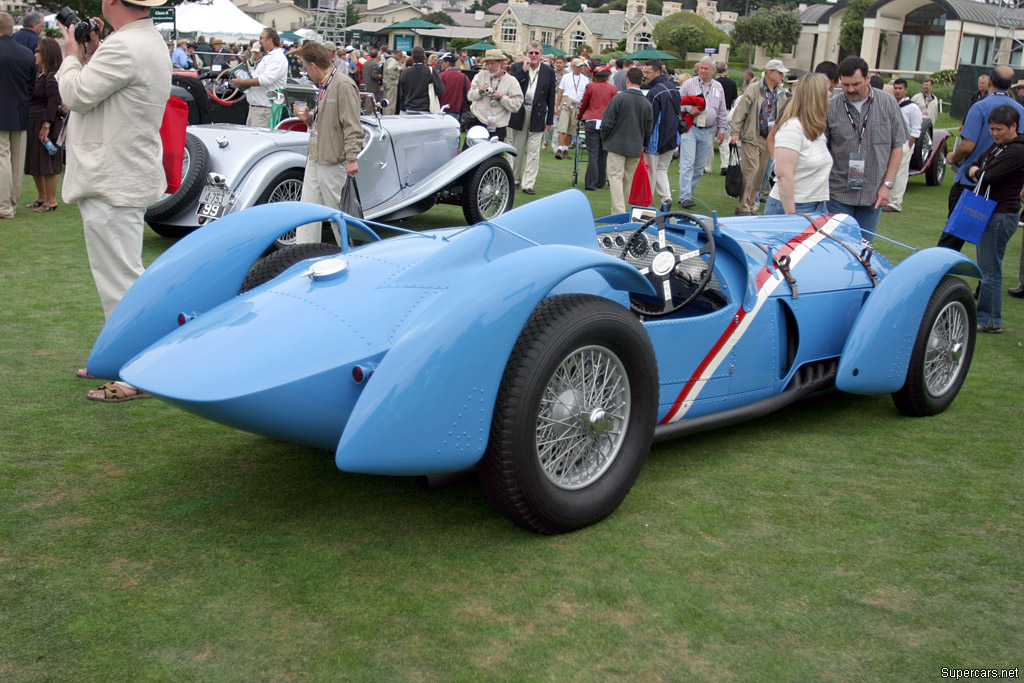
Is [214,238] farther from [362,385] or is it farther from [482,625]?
[482,625]

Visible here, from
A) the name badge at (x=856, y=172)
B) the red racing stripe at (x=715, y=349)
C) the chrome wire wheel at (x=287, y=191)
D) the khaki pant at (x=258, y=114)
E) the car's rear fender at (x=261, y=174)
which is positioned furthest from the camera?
the khaki pant at (x=258, y=114)

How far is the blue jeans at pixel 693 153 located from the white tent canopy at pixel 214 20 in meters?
24.7

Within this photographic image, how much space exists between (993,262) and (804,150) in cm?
→ 186

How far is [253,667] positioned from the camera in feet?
8.20

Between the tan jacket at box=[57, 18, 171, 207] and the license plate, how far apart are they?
3.36 m

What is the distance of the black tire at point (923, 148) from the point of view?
1494 cm

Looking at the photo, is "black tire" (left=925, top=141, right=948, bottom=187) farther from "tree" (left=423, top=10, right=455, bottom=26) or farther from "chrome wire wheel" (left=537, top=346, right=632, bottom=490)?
"tree" (left=423, top=10, right=455, bottom=26)

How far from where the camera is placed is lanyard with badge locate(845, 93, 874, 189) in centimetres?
634

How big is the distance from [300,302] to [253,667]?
1347 millimetres

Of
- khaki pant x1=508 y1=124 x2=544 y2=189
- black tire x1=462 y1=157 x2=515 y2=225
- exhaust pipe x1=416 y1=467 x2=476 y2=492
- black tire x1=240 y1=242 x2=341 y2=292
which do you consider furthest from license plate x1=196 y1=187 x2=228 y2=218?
khaki pant x1=508 y1=124 x2=544 y2=189

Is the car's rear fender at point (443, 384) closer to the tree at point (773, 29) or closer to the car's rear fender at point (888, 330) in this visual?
the car's rear fender at point (888, 330)

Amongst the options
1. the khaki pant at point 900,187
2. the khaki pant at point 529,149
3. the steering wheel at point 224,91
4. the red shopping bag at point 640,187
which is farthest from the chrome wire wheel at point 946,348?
the steering wheel at point 224,91

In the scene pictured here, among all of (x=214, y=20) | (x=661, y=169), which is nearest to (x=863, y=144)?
(x=661, y=169)

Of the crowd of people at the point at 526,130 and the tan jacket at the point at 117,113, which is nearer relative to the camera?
the tan jacket at the point at 117,113
